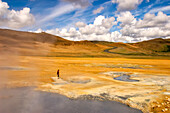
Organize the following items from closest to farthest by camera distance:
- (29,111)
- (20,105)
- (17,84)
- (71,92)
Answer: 1. (29,111)
2. (20,105)
3. (71,92)
4. (17,84)

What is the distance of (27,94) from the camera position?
18.5m

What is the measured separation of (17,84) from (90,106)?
44.5 ft

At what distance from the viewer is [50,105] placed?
603 inches

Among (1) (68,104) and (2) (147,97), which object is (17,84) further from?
(2) (147,97)

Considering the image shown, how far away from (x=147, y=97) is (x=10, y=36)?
17.9 metres

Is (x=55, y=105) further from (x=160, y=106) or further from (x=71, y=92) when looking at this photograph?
(x=160, y=106)

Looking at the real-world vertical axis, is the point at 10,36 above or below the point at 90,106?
above

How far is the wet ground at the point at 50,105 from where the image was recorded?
14156mm

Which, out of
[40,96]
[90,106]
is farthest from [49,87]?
[90,106]

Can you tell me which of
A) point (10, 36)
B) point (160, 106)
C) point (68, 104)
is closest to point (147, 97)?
point (160, 106)

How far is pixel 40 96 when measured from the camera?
59.1 feet

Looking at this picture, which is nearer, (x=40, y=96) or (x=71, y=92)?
(x=40, y=96)

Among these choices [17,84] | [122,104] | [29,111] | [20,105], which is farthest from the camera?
[17,84]

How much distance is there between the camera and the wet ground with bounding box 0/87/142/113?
14156 mm
